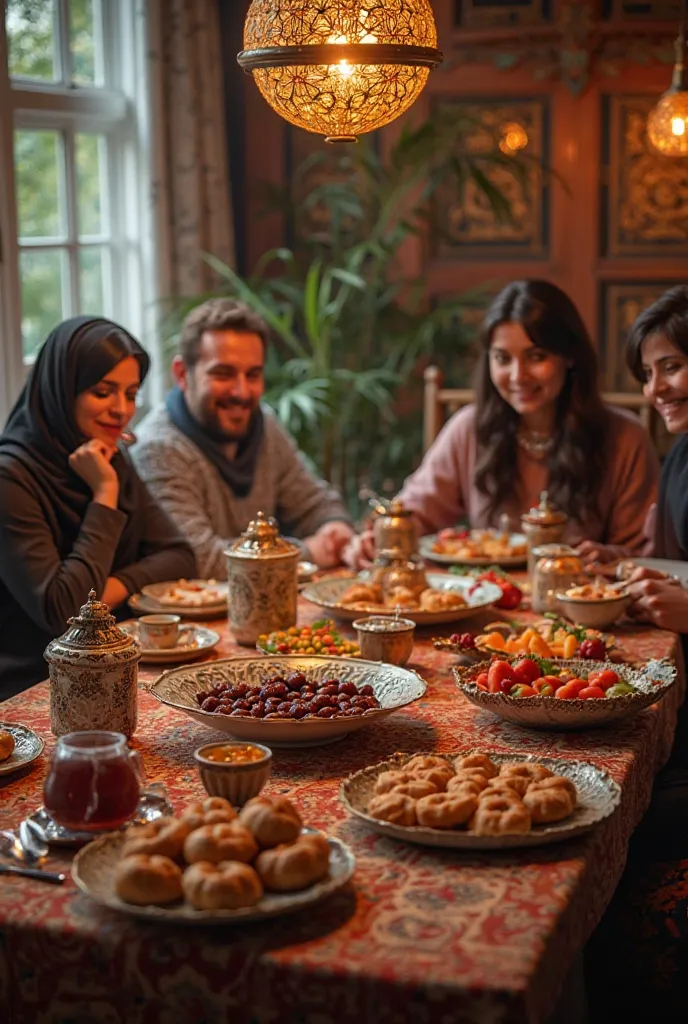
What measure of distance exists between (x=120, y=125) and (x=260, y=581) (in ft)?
8.53

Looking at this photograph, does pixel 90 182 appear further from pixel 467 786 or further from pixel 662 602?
pixel 467 786

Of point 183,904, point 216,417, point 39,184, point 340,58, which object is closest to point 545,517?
point 216,417

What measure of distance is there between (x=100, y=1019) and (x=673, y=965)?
1.04 metres

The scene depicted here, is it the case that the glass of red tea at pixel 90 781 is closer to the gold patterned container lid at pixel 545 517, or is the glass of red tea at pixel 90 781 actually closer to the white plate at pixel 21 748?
the white plate at pixel 21 748

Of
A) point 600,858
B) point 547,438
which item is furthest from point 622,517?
point 600,858

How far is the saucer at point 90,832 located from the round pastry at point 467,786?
0.34m

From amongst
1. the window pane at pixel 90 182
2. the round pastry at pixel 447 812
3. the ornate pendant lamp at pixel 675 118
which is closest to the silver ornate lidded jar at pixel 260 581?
the round pastry at pixel 447 812

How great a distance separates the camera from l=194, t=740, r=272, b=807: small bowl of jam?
156 centimetres

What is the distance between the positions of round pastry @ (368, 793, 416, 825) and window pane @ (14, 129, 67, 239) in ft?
9.40

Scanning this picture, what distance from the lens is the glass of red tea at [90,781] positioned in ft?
4.92

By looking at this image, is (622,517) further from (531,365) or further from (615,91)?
(615,91)

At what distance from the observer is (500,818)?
151 cm

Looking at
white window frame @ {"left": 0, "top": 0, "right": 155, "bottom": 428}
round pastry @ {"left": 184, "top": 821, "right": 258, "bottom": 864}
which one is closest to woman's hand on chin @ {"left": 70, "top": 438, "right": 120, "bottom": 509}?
white window frame @ {"left": 0, "top": 0, "right": 155, "bottom": 428}

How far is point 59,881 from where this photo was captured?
145 cm
